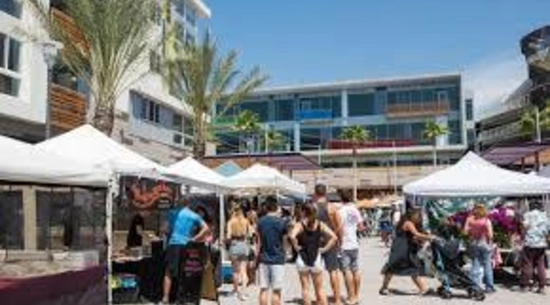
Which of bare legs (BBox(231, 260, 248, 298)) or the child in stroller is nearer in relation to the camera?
bare legs (BBox(231, 260, 248, 298))

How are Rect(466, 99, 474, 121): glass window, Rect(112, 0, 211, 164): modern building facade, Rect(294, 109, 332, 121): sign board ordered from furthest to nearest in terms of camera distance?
Rect(294, 109, 332, 121): sign board < Rect(466, 99, 474, 121): glass window < Rect(112, 0, 211, 164): modern building facade

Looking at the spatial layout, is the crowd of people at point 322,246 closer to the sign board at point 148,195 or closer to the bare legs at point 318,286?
the bare legs at point 318,286

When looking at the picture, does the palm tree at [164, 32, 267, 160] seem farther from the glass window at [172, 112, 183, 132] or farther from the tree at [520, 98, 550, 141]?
the tree at [520, 98, 550, 141]

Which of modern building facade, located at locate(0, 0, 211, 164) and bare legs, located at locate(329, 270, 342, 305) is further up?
modern building facade, located at locate(0, 0, 211, 164)

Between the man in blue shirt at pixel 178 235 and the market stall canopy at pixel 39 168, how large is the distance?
285 cm

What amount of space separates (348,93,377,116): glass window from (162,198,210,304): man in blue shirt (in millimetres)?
76881

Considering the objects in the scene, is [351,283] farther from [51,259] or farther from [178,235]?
[51,259]

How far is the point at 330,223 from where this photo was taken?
43.7 feet

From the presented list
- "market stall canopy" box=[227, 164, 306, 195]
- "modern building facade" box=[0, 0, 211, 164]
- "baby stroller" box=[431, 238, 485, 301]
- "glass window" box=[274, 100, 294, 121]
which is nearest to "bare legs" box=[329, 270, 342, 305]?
"baby stroller" box=[431, 238, 485, 301]

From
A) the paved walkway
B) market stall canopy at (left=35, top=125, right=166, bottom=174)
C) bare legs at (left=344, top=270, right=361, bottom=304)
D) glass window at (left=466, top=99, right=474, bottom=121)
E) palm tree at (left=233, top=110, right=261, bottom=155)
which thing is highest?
glass window at (left=466, top=99, right=474, bottom=121)

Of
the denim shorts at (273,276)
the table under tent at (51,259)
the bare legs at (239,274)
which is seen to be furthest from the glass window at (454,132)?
the denim shorts at (273,276)

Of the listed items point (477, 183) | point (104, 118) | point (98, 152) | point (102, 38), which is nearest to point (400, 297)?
point (477, 183)

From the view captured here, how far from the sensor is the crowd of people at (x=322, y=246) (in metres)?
11.9

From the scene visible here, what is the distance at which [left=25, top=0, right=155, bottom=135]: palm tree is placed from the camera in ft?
84.7
